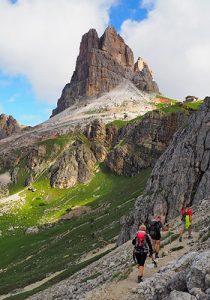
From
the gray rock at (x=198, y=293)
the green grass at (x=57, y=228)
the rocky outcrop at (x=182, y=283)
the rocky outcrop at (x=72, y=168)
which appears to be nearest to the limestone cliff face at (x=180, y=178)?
the green grass at (x=57, y=228)

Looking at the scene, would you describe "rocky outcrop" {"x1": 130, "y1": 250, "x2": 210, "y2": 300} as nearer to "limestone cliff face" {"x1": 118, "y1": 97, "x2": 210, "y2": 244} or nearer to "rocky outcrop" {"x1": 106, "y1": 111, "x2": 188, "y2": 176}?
"limestone cliff face" {"x1": 118, "y1": 97, "x2": 210, "y2": 244}

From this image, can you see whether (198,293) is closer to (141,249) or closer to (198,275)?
(198,275)

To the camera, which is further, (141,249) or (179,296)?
(141,249)

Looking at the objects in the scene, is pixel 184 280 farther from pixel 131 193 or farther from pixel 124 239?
pixel 131 193

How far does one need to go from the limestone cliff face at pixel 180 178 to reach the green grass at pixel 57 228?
41.5 ft

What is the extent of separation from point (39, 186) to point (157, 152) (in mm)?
57934

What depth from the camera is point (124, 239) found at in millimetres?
61938

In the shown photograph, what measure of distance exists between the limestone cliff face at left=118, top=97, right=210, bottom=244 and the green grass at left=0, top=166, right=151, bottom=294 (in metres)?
12.6

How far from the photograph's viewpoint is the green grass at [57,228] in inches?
2869

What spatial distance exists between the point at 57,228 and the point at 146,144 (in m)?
82.4

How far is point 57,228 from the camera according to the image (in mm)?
119688

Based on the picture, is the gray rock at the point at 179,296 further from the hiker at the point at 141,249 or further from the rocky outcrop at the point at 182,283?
the hiker at the point at 141,249

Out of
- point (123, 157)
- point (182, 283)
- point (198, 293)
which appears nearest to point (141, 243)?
point (182, 283)

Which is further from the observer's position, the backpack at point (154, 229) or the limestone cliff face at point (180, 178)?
the limestone cliff face at point (180, 178)
